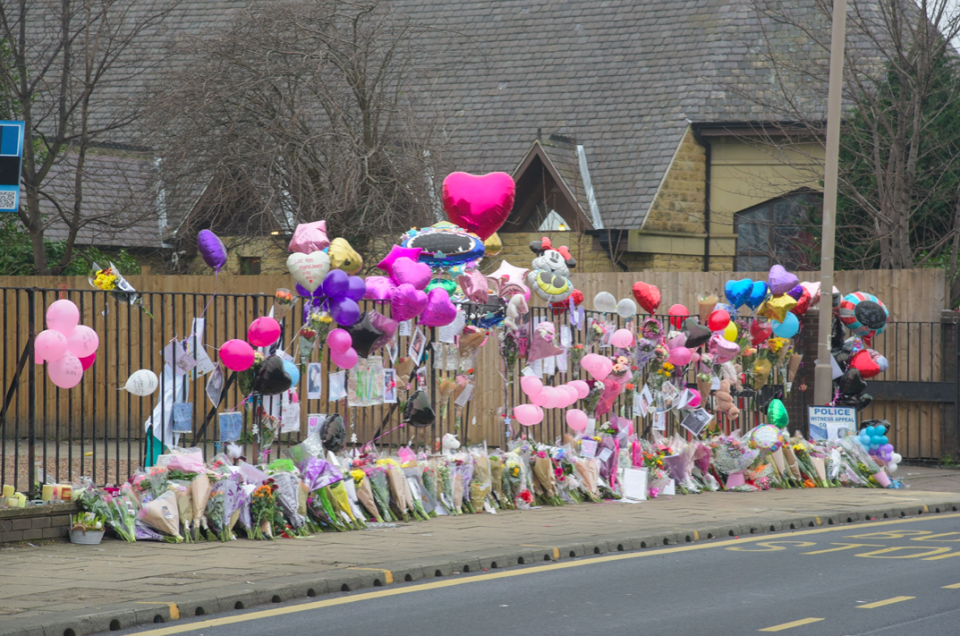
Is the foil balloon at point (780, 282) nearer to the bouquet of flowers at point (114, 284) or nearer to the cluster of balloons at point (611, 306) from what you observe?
the cluster of balloons at point (611, 306)

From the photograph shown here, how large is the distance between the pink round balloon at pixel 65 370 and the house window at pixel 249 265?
498 inches

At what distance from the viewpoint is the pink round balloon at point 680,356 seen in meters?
13.7

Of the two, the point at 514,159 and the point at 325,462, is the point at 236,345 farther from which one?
the point at 514,159

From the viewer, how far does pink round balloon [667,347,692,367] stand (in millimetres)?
13711

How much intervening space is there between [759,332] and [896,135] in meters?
6.57

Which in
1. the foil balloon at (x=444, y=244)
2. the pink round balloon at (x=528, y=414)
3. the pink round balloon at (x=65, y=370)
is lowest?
the pink round balloon at (x=528, y=414)

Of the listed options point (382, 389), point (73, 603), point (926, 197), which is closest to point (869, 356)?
point (926, 197)

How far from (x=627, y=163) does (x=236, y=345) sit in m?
15.0

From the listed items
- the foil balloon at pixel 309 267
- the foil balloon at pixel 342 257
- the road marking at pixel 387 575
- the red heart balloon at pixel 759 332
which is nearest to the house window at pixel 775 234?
the red heart balloon at pixel 759 332

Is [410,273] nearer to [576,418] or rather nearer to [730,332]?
[576,418]

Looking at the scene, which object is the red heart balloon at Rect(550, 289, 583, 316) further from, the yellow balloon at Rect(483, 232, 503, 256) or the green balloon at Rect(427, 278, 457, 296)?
the green balloon at Rect(427, 278, 457, 296)

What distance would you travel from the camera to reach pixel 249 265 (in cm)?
2214

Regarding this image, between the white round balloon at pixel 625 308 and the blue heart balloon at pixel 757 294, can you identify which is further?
the blue heart balloon at pixel 757 294

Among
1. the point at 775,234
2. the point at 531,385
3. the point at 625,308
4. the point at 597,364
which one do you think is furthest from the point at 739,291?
the point at 775,234
